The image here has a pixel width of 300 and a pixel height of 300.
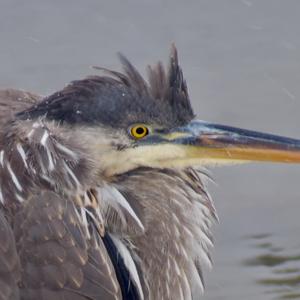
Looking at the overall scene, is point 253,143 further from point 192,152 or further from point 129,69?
point 129,69

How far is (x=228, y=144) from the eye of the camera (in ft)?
17.5

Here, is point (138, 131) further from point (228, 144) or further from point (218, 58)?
point (218, 58)

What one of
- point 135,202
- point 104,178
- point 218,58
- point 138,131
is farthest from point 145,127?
point 218,58

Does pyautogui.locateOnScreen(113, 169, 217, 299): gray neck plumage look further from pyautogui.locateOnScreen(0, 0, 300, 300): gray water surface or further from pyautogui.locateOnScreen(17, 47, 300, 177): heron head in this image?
pyautogui.locateOnScreen(0, 0, 300, 300): gray water surface

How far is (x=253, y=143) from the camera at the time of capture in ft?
17.6

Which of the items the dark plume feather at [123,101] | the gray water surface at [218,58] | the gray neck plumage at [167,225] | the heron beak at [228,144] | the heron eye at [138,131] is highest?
the gray water surface at [218,58]

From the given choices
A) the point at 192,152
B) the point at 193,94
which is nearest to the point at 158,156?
the point at 192,152

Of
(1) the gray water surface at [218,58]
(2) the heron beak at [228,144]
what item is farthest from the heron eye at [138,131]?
(1) the gray water surface at [218,58]

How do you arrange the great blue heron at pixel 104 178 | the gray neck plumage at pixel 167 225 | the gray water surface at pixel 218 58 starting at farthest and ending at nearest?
the gray water surface at pixel 218 58 → the gray neck plumage at pixel 167 225 → the great blue heron at pixel 104 178

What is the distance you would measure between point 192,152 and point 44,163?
62 cm

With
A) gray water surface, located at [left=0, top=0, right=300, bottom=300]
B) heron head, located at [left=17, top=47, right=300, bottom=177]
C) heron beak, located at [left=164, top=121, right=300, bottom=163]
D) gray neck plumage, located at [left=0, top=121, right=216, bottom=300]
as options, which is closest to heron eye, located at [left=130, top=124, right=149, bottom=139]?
heron head, located at [left=17, top=47, right=300, bottom=177]

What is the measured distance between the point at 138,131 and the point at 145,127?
0.04 meters

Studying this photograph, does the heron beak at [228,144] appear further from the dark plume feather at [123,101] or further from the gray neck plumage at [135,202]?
Result: the gray neck plumage at [135,202]

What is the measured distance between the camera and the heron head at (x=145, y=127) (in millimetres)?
5172
